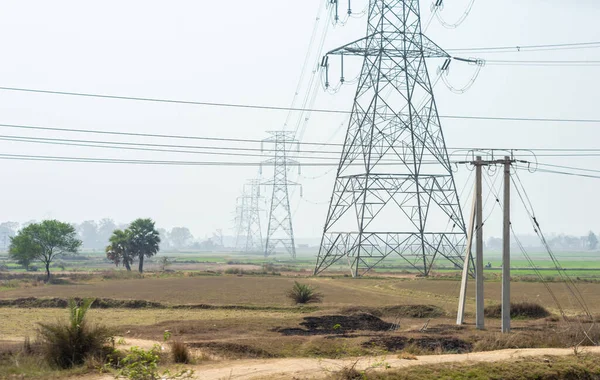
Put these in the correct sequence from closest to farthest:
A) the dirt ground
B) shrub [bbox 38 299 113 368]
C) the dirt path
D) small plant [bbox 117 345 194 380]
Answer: small plant [bbox 117 345 194 380], the dirt path, shrub [bbox 38 299 113 368], the dirt ground

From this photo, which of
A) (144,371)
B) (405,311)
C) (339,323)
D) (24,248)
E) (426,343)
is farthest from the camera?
(24,248)

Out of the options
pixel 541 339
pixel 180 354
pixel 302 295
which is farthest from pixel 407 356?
pixel 302 295

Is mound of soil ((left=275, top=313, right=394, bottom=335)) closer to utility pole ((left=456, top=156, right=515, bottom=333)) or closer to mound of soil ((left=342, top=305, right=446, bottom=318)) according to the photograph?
mound of soil ((left=342, top=305, right=446, bottom=318))

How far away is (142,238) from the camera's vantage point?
100438mm

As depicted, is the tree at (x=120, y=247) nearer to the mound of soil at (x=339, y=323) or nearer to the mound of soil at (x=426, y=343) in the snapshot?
the mound of soil at (x=339, y=323)

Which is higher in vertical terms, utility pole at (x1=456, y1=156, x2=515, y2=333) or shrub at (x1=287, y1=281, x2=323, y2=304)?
utility pole at (x1=456, y1=156, x2=515, y2=333)

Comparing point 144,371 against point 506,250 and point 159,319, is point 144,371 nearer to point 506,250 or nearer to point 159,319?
point 506,250

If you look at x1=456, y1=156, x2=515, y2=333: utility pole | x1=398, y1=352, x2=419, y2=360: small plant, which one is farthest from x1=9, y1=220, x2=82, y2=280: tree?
x1=398, y1=352, x2=419, y2=360: small plant

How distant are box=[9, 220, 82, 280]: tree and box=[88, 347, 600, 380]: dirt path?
2671 inches

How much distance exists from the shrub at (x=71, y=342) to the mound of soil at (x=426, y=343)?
9.24 metres

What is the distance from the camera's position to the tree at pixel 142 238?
99.7 metres

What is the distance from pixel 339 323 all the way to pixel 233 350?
1041 cm

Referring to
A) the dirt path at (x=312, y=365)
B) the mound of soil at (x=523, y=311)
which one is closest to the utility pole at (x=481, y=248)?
the dirt path at (x=312, y=365)

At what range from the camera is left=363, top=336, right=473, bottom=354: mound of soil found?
24.2 metres
